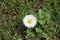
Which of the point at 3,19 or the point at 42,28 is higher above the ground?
the point at 3,19

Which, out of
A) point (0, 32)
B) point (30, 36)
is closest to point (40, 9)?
point (30, 36)

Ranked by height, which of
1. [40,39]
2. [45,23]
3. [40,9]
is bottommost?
[40,39]

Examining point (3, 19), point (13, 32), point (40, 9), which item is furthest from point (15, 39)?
point (40, 9)

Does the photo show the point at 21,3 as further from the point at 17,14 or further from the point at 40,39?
the point at 40,39
